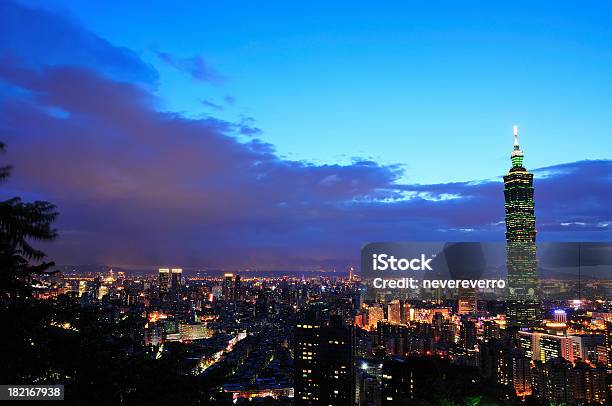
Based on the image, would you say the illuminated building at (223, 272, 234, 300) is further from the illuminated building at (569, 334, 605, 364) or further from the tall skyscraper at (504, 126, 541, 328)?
the illuminated building at (569, 334, 605, 364)

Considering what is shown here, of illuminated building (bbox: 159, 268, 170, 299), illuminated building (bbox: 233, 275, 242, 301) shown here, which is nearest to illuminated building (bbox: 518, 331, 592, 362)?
illuminated building (bbox: 159, 268, 170, 299)

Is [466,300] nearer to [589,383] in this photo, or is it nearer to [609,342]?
[589,383]

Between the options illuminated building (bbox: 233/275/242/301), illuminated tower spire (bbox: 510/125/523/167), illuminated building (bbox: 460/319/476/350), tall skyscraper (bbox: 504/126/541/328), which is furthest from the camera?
illuminated building (bbox: 233/275/242/301)

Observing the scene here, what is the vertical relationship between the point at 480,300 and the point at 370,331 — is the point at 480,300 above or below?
above

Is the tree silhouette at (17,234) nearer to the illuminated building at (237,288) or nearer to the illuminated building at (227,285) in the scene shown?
the illuminated building at (237,288)

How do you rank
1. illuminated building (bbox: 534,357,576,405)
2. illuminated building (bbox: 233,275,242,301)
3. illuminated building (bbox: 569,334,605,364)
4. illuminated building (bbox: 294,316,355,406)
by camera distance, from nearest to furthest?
illuminated building (bbox: 534,357,576,405) → illuminated building (bbox: 569,334,605,364) → illuminated building (bbox: 294,316,355,406) → illuminated building (bbox: 233,275,242,301)

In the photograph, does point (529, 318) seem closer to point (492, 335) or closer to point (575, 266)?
point (492, 335)

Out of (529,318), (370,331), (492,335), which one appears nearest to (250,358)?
(370,331)

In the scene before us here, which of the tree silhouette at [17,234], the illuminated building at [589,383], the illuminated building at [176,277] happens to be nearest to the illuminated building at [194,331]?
the illuminated building at [176,277]
